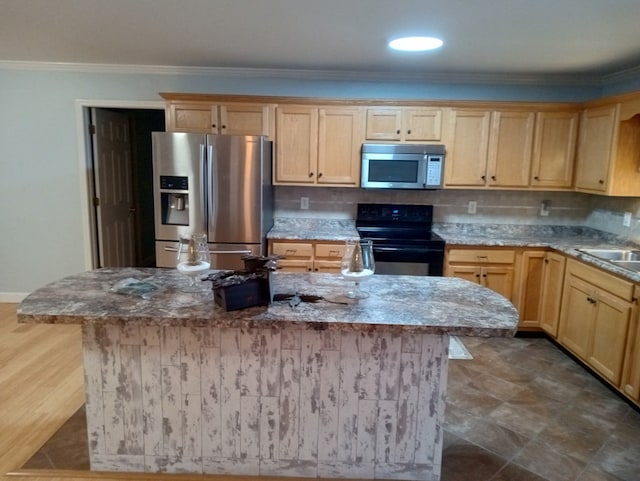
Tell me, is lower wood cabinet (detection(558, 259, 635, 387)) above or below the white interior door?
below

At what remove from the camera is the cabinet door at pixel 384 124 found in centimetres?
395

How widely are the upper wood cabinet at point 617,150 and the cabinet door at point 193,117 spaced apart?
324 centimetres

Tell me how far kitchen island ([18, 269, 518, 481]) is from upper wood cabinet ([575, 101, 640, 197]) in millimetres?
2168

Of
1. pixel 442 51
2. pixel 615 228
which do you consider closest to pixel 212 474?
pixel 442 51

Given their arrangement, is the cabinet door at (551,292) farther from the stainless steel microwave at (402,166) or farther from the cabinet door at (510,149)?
the stainless steel microwave at (402,166)

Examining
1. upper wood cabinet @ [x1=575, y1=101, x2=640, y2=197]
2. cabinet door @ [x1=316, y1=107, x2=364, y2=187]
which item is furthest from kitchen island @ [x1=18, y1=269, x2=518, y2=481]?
upper wood cabinet @ [x1=575, y1=101, x2=640, y2=197]

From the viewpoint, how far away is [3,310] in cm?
431

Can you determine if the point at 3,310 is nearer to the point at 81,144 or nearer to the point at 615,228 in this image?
the point at 81,144

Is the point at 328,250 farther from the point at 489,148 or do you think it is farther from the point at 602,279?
the point at 602,279

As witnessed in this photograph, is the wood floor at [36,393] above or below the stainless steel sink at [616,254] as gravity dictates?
below

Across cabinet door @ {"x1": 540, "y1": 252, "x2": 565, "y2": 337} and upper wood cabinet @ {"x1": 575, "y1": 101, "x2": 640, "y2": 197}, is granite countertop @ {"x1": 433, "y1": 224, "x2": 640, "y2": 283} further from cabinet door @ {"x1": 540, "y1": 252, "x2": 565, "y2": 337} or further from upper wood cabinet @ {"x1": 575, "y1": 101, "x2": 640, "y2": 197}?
upper wood cabinet @ {"x1": 575, "y1": 101, "x2": 640, "y2": 197}

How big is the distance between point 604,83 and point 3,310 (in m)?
6.10

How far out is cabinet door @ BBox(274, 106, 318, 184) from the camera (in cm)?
396

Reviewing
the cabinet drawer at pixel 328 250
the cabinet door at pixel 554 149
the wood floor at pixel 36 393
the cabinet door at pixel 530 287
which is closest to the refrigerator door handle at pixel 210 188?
the cabinet drawer at pixel 328 250
